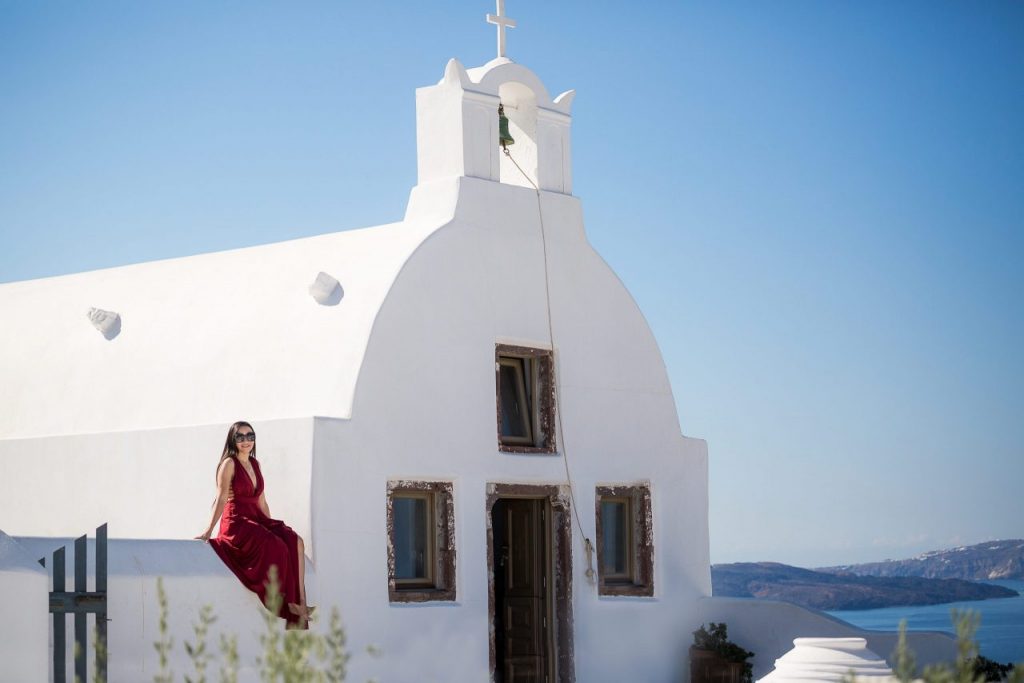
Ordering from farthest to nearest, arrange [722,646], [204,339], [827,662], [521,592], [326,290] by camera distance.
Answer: [722,646] < [521,592] < [204,339] < [326,290] < [827,662]

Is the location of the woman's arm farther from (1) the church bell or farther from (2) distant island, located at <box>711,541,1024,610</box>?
(2) distant island, located at <box>711,541,1024,610</box>

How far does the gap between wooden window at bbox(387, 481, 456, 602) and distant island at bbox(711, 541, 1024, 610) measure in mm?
16639

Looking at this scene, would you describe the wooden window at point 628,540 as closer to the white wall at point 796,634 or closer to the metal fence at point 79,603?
the white wall at point 796,634

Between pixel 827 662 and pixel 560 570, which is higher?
pixel 560 570

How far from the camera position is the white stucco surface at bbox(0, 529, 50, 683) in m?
9.56

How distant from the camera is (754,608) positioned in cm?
1563

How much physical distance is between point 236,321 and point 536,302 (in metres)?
2.66

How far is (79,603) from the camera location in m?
10.9

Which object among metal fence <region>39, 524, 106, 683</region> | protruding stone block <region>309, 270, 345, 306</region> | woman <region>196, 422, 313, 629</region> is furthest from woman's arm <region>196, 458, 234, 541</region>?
protruding stone block <region>309, 270, 345, 306</region>

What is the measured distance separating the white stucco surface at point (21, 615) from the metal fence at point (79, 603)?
923mm

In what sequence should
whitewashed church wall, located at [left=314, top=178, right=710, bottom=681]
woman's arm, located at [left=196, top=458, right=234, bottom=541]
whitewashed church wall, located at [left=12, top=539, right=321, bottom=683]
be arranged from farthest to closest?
whitewashed church wall, located at [left=314, top=178, right=710, bottom=681] → woman's arm, located at [left=196, top=458, right=234, bottom=541] → whitewashed church wall, located at [left=12, top=539, right=321, bottom=683]

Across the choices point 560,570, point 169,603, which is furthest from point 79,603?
point 560,570

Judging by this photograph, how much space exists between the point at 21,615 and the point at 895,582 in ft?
79.7

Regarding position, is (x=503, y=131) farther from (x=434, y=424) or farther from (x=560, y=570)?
(x=560, y=570)
